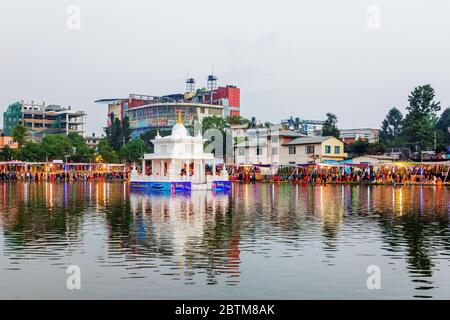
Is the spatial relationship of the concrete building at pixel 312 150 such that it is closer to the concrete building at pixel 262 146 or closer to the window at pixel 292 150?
the window at pixel 292 150

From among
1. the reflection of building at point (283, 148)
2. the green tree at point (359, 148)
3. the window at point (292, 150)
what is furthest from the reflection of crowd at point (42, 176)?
the green tree at point (359, 148)

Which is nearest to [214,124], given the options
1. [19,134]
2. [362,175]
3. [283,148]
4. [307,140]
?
[283,148]

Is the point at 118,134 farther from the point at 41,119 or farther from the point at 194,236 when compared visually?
the point at 194,236

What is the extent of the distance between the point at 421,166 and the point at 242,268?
184 ft

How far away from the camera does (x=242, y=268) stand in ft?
52.6

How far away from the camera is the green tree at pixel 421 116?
81375mm

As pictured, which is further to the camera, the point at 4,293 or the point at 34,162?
the point at 34,162

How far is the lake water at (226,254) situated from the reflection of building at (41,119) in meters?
121

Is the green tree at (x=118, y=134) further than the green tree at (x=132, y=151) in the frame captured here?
Yes

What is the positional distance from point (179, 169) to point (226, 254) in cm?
4062

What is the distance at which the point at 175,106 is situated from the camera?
5546 inches

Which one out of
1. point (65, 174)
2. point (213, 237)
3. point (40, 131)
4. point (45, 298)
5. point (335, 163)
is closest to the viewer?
point (45, 298)
